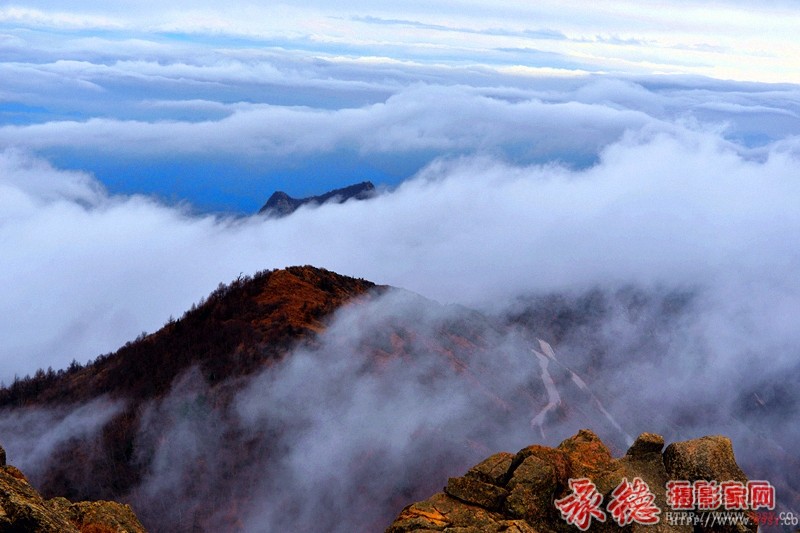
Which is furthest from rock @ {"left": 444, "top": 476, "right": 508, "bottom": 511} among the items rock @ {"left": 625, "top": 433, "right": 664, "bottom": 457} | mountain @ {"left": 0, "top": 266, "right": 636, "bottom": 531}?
mountain @ {"left": 0, "top": 266, "right": 636, "bottom": 531}

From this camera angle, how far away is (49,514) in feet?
96.6

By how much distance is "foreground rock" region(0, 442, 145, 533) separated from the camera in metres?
27.1

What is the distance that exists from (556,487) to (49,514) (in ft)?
92.6

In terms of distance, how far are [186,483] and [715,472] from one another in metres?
73.0

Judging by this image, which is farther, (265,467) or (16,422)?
(16,422)

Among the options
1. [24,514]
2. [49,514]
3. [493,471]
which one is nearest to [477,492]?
[493,471]

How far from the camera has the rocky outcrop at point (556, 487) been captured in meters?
38.3

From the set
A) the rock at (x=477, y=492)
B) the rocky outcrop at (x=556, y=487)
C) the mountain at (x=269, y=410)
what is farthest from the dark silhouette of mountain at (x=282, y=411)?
the rocky outcrop at (x=556, y=487)

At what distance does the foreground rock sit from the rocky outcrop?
15225 millimetres

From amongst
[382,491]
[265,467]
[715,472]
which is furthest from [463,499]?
[265,467]

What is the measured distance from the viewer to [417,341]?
442 feet

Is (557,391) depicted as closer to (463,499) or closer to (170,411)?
(170,411)

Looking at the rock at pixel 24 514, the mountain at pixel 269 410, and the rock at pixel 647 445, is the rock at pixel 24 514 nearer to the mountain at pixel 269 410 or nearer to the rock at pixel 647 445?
the rock at pixel 647 445

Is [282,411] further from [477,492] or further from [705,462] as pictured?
[705,462]
